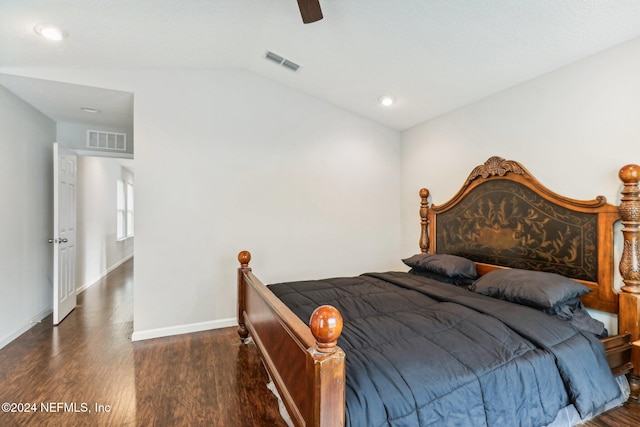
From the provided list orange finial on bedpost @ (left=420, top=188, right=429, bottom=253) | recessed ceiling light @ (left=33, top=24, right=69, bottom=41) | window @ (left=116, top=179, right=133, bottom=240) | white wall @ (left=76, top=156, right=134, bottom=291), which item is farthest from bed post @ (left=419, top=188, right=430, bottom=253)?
window @ (left=116, top=179, right=133, bottom=240)

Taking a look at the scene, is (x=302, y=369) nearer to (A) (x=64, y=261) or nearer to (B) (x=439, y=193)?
(B) (x=439, y=193)

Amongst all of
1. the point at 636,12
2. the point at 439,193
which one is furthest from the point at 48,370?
the point at 636,12

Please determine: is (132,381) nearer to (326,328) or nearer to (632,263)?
(326,328)

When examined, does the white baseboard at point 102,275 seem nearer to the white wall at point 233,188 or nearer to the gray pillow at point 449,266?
the white wall at point 233,188

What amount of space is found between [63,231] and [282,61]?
321 cm

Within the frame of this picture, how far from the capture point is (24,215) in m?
3.20

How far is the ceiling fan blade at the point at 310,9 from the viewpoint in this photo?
5.98 feet

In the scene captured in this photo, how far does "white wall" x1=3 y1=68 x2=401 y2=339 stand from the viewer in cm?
313

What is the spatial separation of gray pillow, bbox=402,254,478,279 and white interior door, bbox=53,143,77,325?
3947mm

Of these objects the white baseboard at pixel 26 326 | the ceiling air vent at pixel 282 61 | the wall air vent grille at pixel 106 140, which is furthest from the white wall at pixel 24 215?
the ceiling air vent at pixel 282 61

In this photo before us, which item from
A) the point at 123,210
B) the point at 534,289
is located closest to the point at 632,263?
the point at 534,289

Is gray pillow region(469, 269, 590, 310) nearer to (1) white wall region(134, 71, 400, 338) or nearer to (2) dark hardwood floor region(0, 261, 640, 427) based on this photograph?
(2) dark hardwood floor region(0, 261, 640, 427)

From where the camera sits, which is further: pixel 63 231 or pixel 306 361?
pixel 63 231

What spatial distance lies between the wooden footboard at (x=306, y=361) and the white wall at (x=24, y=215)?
9.01ft
